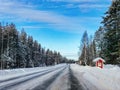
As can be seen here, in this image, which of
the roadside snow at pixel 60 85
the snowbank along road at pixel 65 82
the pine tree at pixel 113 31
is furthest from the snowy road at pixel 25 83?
the pine tree at pixel 113 31

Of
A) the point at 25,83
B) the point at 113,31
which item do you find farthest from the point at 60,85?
the point at 113,31

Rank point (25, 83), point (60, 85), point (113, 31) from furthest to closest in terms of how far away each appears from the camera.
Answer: point (113, 31)
point (25, 83)
point (60, 85)

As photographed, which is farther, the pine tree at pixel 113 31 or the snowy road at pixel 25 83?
the pine tree at pixel 113 31

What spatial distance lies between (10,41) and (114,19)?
51144 millimetres

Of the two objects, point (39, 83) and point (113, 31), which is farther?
point (113, 31)

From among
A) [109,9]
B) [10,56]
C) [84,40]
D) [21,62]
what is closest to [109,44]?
[109,9]

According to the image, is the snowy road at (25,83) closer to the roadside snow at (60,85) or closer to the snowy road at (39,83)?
the snowy road at (39,83)

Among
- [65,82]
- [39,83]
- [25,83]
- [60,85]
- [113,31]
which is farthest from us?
[113,31]

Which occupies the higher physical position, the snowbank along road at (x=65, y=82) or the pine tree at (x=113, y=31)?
the pine tree at (x=113, y=31)

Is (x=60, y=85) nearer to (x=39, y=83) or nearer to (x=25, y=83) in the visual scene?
(x=39, y=83)

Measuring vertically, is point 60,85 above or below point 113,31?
below

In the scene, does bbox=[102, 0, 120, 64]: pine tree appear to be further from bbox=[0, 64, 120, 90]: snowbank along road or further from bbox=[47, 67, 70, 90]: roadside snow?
bbox=[47, 67, 70, 90]: roadside snow

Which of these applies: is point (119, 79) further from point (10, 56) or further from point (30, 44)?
point (30, 44)

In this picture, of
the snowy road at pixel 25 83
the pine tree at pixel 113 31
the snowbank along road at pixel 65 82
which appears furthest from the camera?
the pine tree at pixel 113 31
